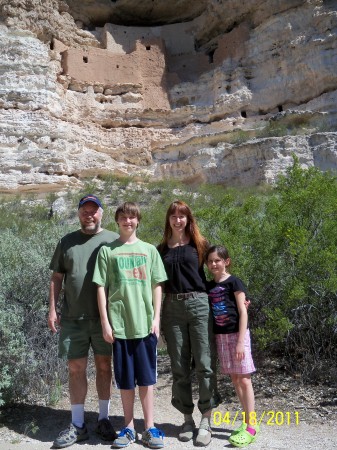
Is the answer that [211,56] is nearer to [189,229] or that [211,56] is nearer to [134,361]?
[189,229]

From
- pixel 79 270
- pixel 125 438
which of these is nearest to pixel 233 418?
pixel 125 438

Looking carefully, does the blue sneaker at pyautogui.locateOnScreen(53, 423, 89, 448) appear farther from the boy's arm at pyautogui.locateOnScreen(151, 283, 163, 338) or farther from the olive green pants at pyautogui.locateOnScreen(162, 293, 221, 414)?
the boy's arm at pyautogui.locateOnScreen(151, 283, 163, 338)

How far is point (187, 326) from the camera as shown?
2811 mm

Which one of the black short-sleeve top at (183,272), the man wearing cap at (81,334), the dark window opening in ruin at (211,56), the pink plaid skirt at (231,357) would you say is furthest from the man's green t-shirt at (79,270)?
the dark window opening in ruin at (211,56)

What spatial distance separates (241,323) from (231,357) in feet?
0.71

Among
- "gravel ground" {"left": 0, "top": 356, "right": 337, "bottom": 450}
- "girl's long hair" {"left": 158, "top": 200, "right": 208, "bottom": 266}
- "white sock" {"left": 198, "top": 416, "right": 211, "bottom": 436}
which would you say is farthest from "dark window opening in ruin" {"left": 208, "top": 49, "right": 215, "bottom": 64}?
"white sock" {"left": 198, "top": 416, "right": 211, "bottom": 436}

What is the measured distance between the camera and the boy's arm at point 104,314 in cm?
260

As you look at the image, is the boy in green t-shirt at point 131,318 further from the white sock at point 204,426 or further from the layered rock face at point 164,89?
the layered rock face at point 164,89

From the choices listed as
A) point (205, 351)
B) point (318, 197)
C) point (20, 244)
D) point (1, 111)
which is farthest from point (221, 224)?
point (1, 111)

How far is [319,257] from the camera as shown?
3250 millimetres

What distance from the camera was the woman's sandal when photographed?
256 cm

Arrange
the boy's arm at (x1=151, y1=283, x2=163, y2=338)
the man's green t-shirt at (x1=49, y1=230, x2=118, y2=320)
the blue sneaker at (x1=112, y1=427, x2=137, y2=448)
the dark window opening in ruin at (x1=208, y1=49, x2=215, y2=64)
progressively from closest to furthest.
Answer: the blue sneaker at (x1=112, y1=427, x2=137, y2=448), the boy's arm at (x1=151, y1=283, x2=163, y2=338), the man's green t-shirt at (x1=49, y1=230, x2=118, y2=320), the dark window opening in ruin at (x1=208, y1=49, x2=215, y2=64)

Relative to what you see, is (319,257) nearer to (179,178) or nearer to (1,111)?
(179,178)
